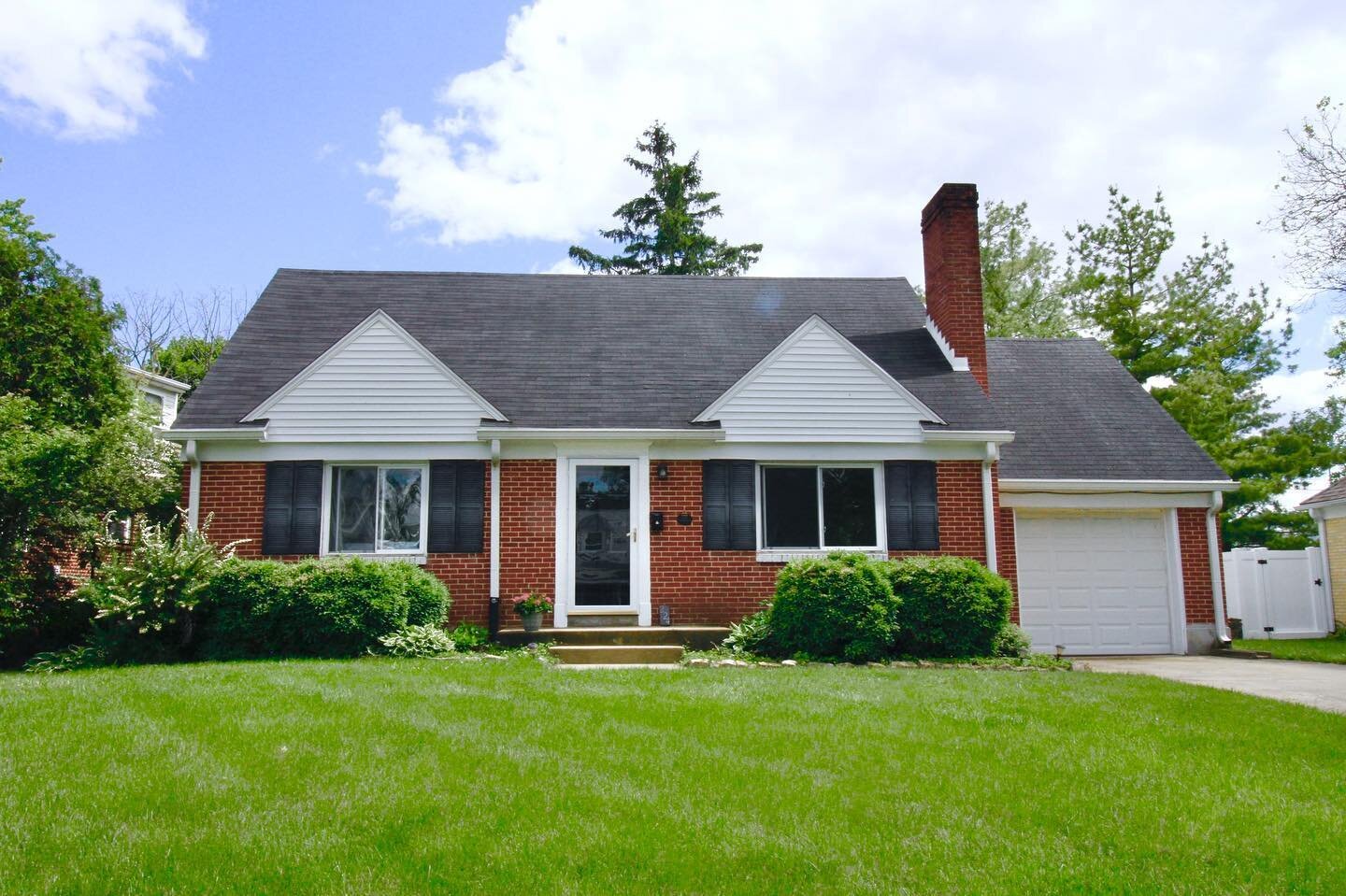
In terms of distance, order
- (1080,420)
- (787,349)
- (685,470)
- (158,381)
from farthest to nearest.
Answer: (158,381)
(1080,420)
(787,349)
(685,470)

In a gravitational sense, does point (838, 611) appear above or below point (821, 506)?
below

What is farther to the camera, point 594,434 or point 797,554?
point 797,554

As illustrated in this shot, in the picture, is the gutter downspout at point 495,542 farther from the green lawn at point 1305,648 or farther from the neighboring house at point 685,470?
the green lawn at point 1305,648

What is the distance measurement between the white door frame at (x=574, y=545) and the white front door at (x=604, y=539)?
1cm

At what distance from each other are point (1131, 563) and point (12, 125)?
23621mm

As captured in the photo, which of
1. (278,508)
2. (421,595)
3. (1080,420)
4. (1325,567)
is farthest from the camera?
(1325,567)

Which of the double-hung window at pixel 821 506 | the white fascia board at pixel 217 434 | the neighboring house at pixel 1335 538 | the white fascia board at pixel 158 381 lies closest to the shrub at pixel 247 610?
the white fascia board at pixel 217 434

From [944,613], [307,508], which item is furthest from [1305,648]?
[307,508]

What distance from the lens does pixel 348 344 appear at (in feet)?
43.9

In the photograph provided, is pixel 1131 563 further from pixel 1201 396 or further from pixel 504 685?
pixel 1201 396

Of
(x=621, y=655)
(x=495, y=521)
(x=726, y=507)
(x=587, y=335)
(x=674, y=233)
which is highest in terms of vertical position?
(x=674, y=233)

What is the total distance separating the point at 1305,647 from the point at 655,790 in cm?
1550

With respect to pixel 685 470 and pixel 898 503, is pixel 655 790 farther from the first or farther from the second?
pixel 898 503

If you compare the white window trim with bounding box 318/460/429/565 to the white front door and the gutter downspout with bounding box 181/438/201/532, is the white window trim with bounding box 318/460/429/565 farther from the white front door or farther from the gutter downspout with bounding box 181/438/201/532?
the white front door
